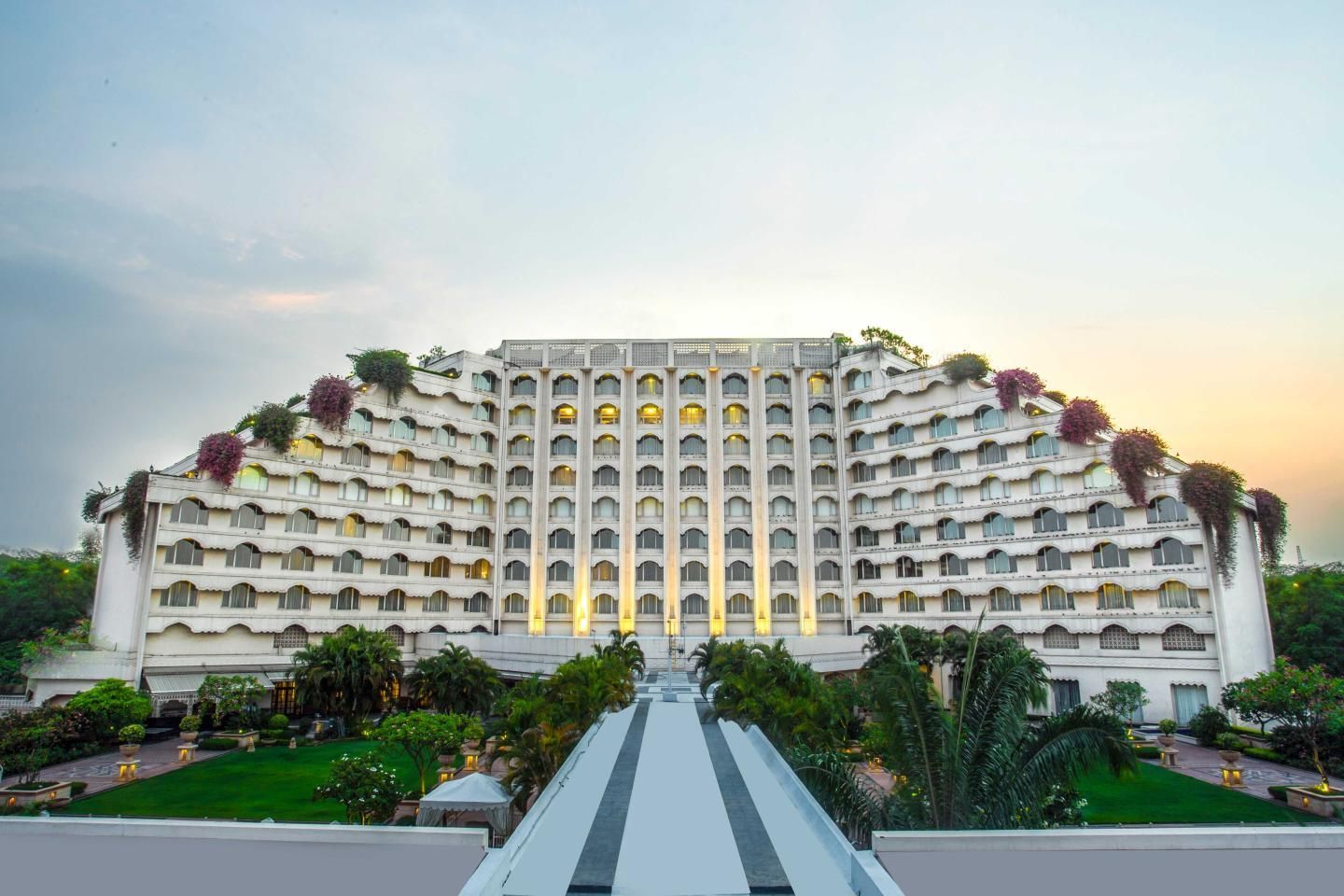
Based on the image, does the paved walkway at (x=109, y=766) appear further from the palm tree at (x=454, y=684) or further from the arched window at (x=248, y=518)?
the arched window at (x=248, y=518)

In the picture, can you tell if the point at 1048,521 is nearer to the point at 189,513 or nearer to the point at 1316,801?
the point at 1316,801

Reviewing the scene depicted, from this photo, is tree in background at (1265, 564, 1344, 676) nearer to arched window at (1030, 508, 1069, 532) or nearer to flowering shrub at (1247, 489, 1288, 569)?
flowering shrub at (1247, 489, 1288, 569)

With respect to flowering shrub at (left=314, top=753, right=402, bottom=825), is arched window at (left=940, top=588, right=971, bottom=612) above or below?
above

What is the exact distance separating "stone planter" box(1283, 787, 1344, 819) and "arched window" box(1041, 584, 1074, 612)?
25443 mm

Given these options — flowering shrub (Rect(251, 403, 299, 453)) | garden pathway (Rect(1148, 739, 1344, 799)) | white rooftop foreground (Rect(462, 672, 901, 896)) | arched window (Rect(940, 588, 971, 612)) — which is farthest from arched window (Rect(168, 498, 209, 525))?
garden pathway (Rect(1148, 739, 1344, 799))

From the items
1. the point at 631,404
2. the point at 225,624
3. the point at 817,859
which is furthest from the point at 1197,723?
the point at 225,624

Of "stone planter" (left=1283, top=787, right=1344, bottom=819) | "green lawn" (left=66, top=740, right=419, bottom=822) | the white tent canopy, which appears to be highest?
the white tent canopy

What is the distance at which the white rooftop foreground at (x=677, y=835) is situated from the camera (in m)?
11.4

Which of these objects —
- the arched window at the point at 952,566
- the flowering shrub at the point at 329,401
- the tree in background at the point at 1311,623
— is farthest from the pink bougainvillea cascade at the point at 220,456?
the tree in background at the point at 1311,623

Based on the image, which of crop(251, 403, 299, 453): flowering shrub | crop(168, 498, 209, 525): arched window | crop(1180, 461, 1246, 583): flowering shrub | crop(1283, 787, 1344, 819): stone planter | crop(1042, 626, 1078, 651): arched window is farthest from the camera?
crop(251, 403, 299, 453): flowering shrub

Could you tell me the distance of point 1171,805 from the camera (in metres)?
30.1

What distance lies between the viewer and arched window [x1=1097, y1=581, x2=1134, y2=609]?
51.9 m

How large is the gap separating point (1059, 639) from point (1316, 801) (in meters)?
26.8

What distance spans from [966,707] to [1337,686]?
28.7m
